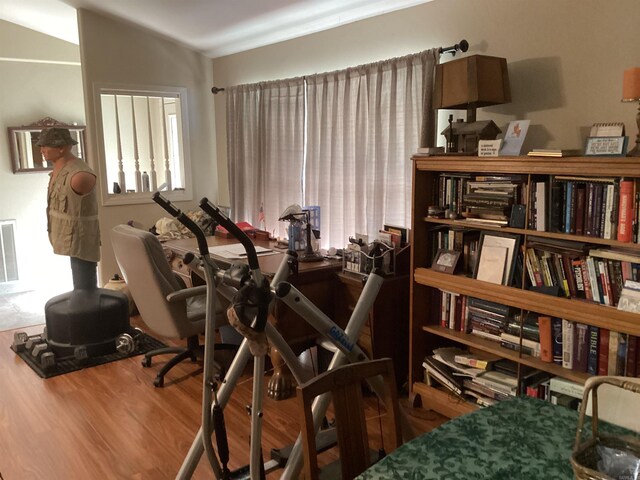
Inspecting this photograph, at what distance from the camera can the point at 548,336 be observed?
2473 millimetres

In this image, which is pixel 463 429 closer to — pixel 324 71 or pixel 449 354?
pixel 449 354

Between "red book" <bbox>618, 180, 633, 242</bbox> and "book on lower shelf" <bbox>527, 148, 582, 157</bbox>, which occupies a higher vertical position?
"book on lower shelf" <bbox>527, 148, 582, 157</bbox>

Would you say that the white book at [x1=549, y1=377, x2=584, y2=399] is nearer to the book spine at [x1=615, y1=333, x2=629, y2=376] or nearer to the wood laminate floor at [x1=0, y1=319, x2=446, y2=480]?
the book spine at [x1=615, y1=333, x2=629, y2=376]

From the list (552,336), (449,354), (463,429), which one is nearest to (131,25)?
(449,354)

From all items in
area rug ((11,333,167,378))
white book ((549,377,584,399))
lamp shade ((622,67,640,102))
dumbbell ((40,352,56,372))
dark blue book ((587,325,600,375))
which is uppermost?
lamp shade ((622,67,640,102))

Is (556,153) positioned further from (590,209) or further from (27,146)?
(27,146)

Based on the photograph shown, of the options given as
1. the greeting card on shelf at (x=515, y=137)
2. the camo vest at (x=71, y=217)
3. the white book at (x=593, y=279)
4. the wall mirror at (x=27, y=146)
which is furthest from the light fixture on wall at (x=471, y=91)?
the wall mirror at (x=27, y=146)

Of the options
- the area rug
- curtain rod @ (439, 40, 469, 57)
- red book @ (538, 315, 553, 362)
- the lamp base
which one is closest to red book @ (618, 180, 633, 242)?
red book @ (538, 315, 553, 362)

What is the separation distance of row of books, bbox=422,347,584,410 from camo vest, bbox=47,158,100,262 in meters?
2.21

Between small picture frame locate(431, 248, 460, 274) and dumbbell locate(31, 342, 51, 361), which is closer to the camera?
small picture frame locate(431, 248, 460, 274)

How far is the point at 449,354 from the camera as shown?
9.69ft

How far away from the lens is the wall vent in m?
5.75

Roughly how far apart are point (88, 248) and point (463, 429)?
285 centimetres

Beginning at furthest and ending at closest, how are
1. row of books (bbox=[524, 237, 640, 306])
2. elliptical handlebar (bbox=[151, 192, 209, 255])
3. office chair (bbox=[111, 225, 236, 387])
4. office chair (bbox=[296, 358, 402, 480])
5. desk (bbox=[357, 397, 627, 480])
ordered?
office chair (bbox=[111, 225, 236, 387]), row of books (bbox=[524, 237, 640, 306]), elliptical handlebar (bbox=[151, 192, 209, 255]), office chair (bbox=[296, 358, 402, 480]), desk (bbox=[357, 397, 627, 480])
